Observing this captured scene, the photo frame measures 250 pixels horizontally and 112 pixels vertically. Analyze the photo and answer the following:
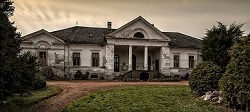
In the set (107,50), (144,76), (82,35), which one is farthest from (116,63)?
(82,35)

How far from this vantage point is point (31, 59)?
16078mm

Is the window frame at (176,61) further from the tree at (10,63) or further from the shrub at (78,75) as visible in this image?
the tree at (10,63)

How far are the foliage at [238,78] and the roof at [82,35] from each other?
2396 cm

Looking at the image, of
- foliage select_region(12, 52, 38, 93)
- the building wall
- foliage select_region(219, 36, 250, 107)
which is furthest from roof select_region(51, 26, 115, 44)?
foliage select_region(219, 36, 250, 107)

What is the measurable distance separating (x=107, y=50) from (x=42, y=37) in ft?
26.0

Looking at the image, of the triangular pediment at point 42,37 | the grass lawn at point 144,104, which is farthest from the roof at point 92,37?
the grass lawn at point 144,104

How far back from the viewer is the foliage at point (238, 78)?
11.1 meters

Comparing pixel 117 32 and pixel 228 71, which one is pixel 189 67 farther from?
pixel 228 71

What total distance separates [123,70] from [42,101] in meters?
21.3

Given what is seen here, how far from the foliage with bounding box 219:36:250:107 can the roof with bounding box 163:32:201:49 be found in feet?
80.8

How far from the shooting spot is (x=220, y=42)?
15.6 meters

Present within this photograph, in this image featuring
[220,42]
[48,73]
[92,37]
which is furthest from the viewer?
[92,37]

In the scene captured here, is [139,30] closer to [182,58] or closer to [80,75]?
[182,58]

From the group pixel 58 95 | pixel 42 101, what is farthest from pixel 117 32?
pixel 42 101
